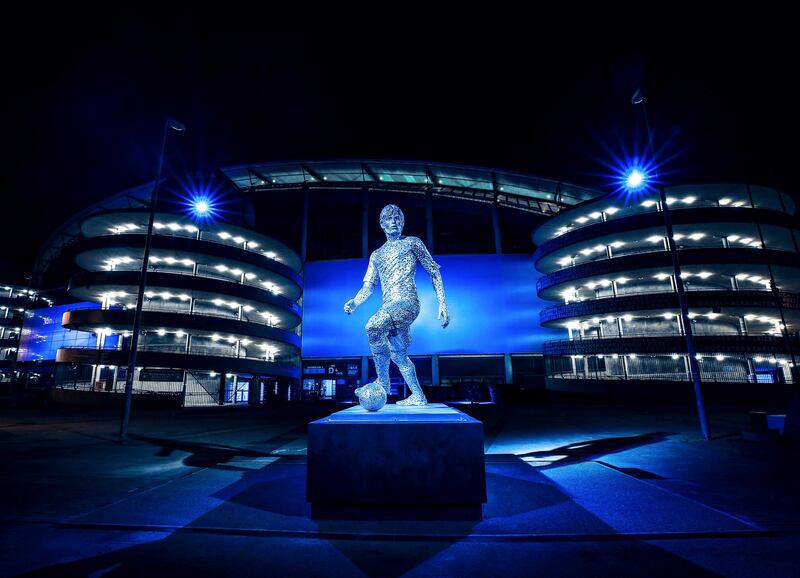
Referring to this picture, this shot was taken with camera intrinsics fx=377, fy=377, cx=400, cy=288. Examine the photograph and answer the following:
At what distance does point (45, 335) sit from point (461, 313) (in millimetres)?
58004

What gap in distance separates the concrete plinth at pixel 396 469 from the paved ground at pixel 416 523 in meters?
0.18

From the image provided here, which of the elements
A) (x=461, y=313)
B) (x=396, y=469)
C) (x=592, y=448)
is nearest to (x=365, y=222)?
(x=461, y=313)

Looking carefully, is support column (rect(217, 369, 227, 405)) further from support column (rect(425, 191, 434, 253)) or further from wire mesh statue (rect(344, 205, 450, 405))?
wire mesh statue (rect(344, 205, 450, 405))

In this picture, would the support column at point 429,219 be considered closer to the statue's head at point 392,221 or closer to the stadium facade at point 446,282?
the stadium facade at point 446,282

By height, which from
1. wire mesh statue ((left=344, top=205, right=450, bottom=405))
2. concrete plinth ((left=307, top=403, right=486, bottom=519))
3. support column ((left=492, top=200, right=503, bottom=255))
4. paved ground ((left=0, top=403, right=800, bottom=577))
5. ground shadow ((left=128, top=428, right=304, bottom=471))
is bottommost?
ground shadow ((left=128, top=428, right=304, bottom=471))

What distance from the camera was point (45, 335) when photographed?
53.2 meters

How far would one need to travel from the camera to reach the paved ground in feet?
9.53

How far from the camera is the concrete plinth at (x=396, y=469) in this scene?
12.6 ft

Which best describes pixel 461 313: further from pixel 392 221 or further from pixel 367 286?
pixel 392 221

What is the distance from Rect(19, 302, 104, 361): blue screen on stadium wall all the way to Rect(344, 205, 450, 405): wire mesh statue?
5572 centimetres

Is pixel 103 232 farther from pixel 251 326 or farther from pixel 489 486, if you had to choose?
pixel 489 486

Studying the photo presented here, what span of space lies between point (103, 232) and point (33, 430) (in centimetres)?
2767

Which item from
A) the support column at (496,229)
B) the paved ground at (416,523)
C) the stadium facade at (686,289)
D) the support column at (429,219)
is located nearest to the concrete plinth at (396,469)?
the paved ground at (416,523)

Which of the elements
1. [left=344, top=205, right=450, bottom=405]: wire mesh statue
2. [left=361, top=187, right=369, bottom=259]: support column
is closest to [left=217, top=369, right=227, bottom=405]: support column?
[left=361, top=187, right=369, bottom=259]: support column
